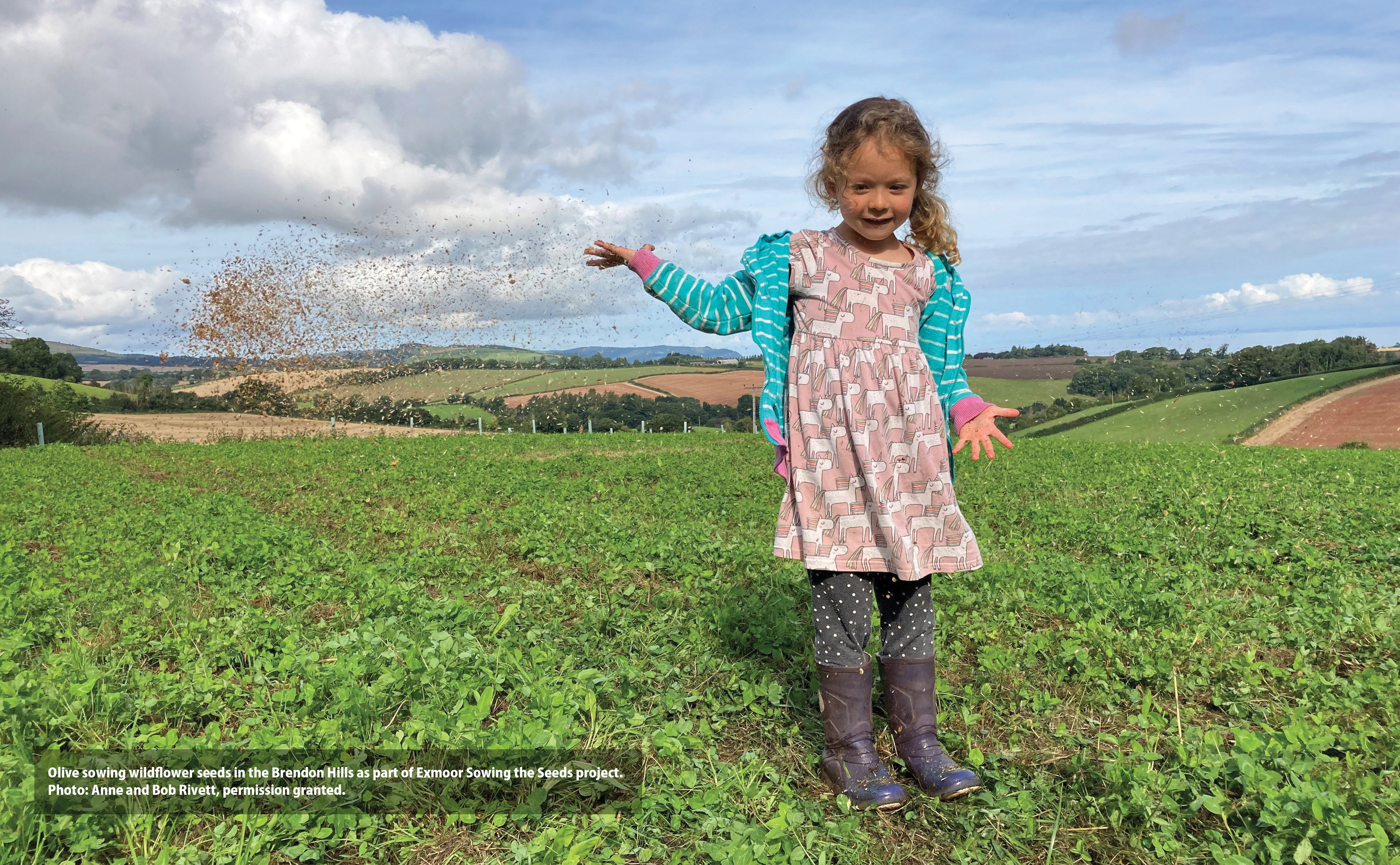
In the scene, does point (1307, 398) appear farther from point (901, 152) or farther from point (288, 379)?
point (901, 152)

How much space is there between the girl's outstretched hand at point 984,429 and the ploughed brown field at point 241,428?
63.4 ft

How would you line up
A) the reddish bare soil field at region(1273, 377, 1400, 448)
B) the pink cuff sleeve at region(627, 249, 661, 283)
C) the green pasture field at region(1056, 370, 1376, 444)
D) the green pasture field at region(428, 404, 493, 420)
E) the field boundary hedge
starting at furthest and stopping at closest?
the green pasture field at region(1056, 370, 1376, 444) → the field boundary hedge → the reddish bare soil field at region(1273, 377, 1400, 448) → the green pasture field at region(428, 404, 493, 420) → the pink cuff sleeve at region(627, 249, 661, 283)

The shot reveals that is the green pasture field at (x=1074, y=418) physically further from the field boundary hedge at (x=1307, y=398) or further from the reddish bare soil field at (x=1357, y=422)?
the reddish bare soil field at (x=1357, y=422)

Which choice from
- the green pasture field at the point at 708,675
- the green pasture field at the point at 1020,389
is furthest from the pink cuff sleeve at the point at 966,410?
the green pasture field at the point at 1020,389

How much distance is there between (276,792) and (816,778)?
6.42 ft

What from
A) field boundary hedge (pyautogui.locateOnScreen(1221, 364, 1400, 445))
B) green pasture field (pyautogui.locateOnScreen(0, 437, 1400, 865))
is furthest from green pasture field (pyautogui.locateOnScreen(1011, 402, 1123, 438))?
green pasture field (pyautogui.locateOnScreen(0, 437, 1400, 865))

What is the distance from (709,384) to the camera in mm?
32969

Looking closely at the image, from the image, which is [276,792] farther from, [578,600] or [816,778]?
[578,600]

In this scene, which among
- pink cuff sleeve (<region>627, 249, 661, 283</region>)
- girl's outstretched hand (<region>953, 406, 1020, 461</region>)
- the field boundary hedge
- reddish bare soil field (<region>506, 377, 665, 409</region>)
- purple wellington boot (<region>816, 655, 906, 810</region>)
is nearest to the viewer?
purple wellington boot (<region>816, 655, 906, 810</region>)

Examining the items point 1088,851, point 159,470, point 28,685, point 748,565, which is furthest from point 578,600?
point 159,470

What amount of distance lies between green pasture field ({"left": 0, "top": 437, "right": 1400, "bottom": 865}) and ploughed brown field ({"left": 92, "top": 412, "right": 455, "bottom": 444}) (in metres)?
14.2

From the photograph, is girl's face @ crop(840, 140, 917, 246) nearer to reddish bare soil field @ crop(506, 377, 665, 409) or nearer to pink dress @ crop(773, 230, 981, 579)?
pink dress @ crop(773, 230, 981, 579)

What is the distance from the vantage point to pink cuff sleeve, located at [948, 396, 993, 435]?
315 centimetres

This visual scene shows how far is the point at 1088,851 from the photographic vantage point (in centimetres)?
268
